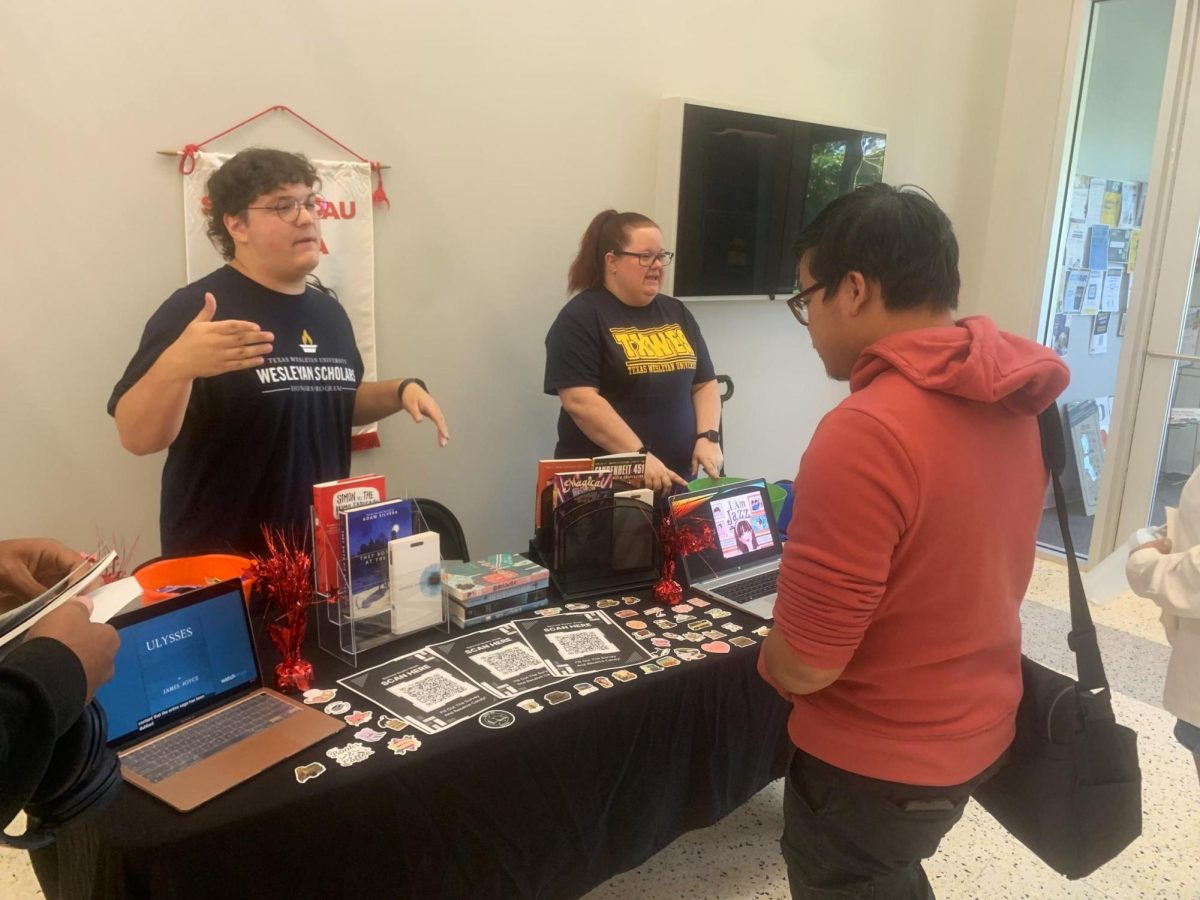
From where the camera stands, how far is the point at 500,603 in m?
1.71

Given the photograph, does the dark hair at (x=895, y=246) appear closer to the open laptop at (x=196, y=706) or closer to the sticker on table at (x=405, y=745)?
the sticker on table at (x=405, y=745)

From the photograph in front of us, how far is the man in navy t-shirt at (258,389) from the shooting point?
1.85m

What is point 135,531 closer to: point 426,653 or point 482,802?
point 426,653

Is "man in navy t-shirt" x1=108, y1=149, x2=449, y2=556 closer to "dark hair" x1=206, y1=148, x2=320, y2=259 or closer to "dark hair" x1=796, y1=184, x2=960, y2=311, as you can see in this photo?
"dark hair" x1=206, y1=148, x2=320, y2=259

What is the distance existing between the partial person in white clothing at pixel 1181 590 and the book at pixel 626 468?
99cm

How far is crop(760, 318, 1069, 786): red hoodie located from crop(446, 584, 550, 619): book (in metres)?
0.72

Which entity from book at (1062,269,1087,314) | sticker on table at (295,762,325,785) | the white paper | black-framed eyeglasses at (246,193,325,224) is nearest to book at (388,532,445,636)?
sticker on table at (295,762,325,785)

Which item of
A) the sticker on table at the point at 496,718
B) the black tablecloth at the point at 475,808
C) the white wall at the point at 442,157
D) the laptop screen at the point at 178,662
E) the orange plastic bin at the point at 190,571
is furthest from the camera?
the white wall at the point at 442,157

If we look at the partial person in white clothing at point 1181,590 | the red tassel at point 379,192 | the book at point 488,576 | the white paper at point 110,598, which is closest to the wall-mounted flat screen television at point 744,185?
the red tassel at point 379,192

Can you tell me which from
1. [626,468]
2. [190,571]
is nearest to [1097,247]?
[626,468]

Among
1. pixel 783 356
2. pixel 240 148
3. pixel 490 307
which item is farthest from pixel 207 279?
pixel 783 356

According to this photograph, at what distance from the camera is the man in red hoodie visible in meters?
1.01

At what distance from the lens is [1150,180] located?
149 inches

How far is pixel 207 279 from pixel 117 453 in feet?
2.33
